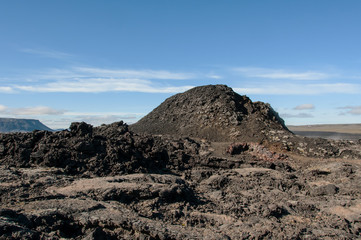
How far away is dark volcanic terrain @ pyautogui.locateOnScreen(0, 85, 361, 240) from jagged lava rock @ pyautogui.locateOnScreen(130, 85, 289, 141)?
0.56ft

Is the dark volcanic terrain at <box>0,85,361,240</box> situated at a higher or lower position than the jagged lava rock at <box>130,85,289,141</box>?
lower

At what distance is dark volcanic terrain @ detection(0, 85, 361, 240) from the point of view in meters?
4.96

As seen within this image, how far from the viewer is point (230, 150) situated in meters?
11.9

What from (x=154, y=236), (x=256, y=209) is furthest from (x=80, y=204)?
(x=256, y=209)

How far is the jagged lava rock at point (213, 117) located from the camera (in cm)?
1495

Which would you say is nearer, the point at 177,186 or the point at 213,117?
the point at 177,186

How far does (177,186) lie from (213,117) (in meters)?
10.2

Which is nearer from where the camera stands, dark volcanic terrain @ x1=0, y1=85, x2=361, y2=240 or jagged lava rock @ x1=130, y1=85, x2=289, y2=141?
dark volcanic terrain @ x1=0, y1=85, x2=361, y2=240

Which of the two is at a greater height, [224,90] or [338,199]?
[224,90]

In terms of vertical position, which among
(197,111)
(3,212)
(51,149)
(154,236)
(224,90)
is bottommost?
(154,236)

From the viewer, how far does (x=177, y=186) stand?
661cm

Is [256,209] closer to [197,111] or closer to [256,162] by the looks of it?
[256,162]

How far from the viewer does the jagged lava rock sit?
14953 millimetres

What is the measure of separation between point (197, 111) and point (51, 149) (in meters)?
10.2
